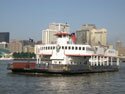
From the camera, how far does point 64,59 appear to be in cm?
6538

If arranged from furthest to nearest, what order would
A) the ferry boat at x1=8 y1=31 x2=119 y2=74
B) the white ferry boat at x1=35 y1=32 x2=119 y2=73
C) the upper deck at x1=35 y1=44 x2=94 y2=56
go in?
the upper deck at x1=35 y1=44 x2=94 y2=56 → the ferry boat at x1=8 y1=31 x2=119 y2=74 → the white ferry boat at x1=35 y1=32 x2=119 y2=73

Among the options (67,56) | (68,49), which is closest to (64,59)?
(67,56)

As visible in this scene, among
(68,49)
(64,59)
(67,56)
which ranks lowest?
(64,59)

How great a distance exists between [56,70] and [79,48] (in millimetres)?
9413

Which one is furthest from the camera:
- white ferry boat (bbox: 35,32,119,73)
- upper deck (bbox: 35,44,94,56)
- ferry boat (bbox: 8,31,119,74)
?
upper deck (bbox: 35,44,94,56)

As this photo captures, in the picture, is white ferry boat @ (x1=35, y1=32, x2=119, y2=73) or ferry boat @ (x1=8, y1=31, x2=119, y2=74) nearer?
white ferry boat @ (x1=35, y1=32, x2=119, y2=73)

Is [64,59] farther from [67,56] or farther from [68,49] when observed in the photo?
[68,49]

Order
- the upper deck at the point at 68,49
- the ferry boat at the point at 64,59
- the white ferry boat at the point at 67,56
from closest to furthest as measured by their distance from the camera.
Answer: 1. the white ferry boat at the point at 67,56
2. the ferry boat at the point at 64,59
3. the upper deck at the point at 68,49

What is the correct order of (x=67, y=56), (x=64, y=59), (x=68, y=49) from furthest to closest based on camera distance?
(x=67, y=56)
(x=68, y=49)
(x=64, y=59)

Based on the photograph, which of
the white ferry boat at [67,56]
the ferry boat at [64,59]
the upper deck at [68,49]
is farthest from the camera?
the upper deck at [68,49]

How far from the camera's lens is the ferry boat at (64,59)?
60531 mm

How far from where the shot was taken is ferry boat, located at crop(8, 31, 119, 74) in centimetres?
6053

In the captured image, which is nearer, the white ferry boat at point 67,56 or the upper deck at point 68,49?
the white ferry boat at point 67,56

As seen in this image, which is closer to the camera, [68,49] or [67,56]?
[68,49]
